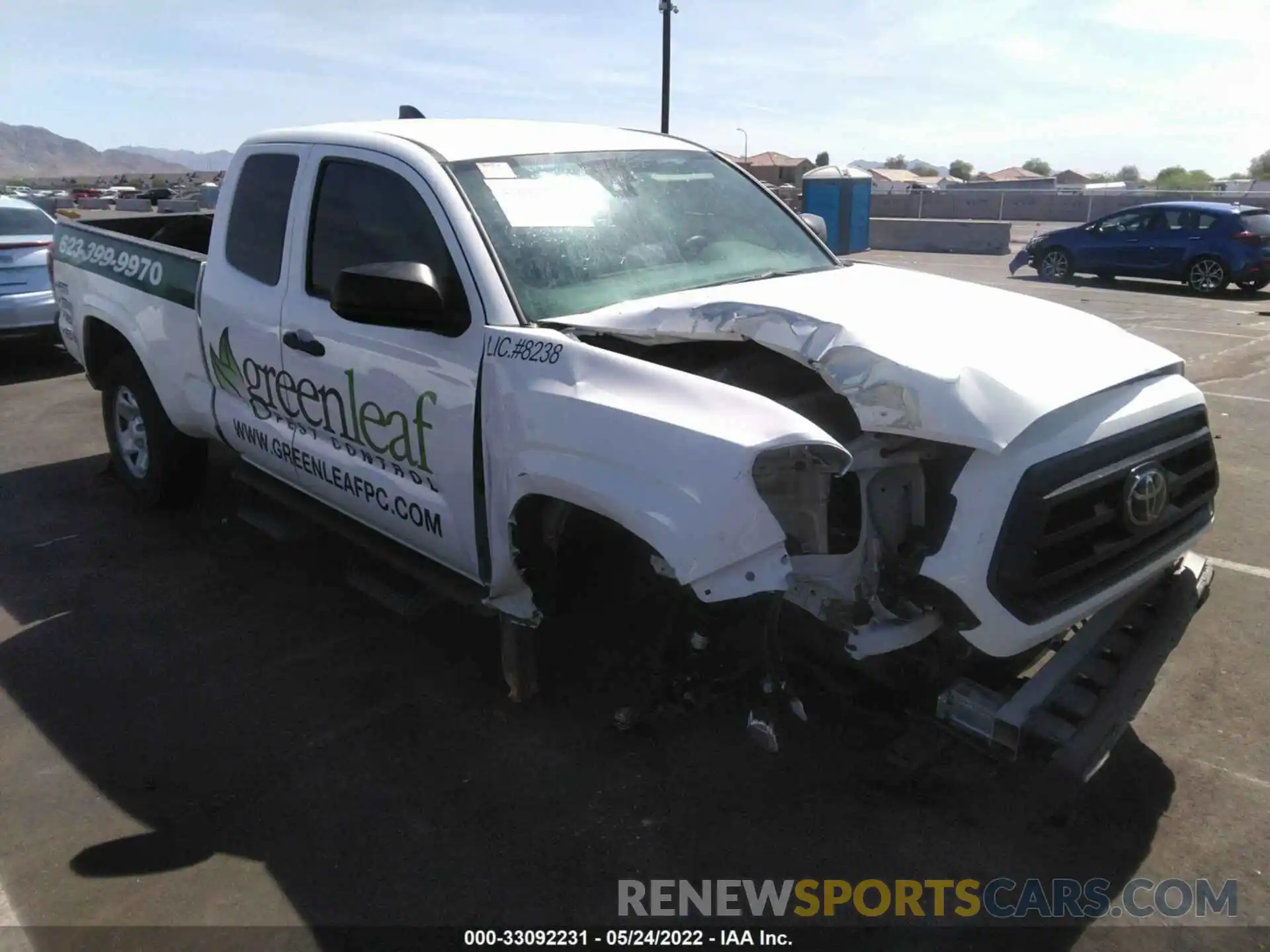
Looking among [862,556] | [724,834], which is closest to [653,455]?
[862,556]

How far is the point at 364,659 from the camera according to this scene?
4.29 m

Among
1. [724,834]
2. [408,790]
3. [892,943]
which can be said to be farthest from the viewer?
[408,790]

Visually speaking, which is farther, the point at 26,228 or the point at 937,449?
the point at 26,228

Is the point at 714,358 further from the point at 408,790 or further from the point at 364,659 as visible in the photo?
the point at 364,659

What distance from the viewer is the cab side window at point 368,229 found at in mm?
3578

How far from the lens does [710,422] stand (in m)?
2.70

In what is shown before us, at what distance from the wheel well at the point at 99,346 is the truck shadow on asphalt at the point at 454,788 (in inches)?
76.5

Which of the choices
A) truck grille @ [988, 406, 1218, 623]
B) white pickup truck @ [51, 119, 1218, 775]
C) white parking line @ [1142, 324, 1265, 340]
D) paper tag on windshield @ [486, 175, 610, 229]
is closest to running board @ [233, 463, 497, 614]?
white pickup truck @ [51, 119, 1218, 775]

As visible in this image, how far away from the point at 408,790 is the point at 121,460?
3781 mm

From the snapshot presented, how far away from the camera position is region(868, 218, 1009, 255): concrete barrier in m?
23.8

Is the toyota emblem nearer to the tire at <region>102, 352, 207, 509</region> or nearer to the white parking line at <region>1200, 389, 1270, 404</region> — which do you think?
the tire at <region>102, 352, 207, 509</region>

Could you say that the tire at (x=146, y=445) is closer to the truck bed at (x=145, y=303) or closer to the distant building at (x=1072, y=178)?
the truck bed at (x=145, y=303)

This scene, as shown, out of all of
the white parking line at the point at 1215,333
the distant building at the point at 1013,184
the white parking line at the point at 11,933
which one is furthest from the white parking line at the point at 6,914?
the distant building at the point at 1013,184

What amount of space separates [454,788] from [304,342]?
6.11ft
